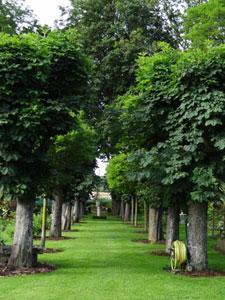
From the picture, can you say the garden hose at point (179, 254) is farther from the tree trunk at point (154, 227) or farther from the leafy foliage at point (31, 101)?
the tree trunk at point (154, 227)

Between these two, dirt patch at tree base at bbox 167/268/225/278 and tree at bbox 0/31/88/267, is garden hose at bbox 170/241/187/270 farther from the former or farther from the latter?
tree at bbox 0/31/88/267

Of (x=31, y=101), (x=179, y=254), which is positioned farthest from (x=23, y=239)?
(x=179, y=254)

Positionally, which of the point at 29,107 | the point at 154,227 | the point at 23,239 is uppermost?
the point at 29,107

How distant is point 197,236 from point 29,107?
512 cm

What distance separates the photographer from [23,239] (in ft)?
38.9

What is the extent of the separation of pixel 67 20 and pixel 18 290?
94.0 ft

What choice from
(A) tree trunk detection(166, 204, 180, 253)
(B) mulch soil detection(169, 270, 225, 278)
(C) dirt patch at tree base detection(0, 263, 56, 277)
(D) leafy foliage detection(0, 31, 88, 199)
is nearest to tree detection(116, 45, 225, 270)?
(B) mulch soil detection(169, 270, 225, 278)

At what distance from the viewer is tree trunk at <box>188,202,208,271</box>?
39.7 feet

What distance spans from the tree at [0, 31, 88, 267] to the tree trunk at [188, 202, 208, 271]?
379 centimetres

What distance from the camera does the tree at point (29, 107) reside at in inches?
442

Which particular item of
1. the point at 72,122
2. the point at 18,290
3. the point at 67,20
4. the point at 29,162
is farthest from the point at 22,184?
the point at 67,20

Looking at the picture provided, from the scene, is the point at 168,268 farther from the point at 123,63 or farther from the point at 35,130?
the point at 123,63

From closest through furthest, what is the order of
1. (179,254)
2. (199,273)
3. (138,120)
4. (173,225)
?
(199,273) → (179,254) → (138,120) → (173,225)

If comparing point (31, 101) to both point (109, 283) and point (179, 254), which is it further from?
point (179, 254)
